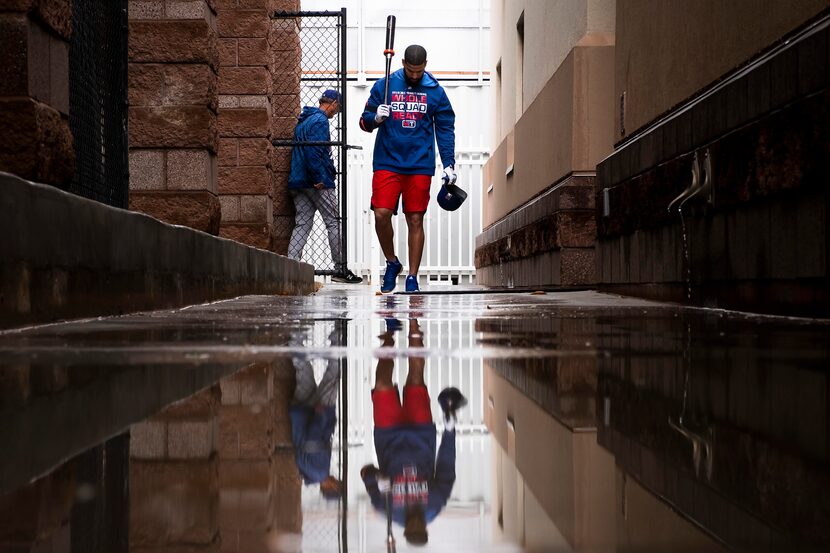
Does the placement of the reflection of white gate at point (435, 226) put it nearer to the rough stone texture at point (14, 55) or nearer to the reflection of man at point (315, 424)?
the rough stone texture at point (14, 55)

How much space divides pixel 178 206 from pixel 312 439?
6.18 metres

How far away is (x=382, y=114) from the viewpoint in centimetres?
937

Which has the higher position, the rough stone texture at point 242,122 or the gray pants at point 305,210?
the rough stone texture at point 242,122

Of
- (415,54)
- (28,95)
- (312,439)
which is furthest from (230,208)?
(312,439)

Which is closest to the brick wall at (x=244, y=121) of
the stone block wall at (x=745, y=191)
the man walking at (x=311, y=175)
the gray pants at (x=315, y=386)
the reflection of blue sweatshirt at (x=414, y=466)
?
the man walking at (x=311, y=175)

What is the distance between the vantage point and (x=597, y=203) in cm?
682

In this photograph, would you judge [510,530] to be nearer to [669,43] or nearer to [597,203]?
[669,43]

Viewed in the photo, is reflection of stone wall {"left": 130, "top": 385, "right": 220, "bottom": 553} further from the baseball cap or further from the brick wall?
the baseball cap

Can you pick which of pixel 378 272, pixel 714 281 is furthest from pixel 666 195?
pixel 378 272

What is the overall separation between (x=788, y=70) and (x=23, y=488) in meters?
3.16

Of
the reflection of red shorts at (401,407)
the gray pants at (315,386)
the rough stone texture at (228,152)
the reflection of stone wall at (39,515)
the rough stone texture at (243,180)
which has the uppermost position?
the rough stone texture at (228,152)

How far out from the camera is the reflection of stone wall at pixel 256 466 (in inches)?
30.2

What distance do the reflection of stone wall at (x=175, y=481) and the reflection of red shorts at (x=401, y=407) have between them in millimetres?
206

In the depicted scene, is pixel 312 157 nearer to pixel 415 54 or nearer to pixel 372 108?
pixel 372 108
